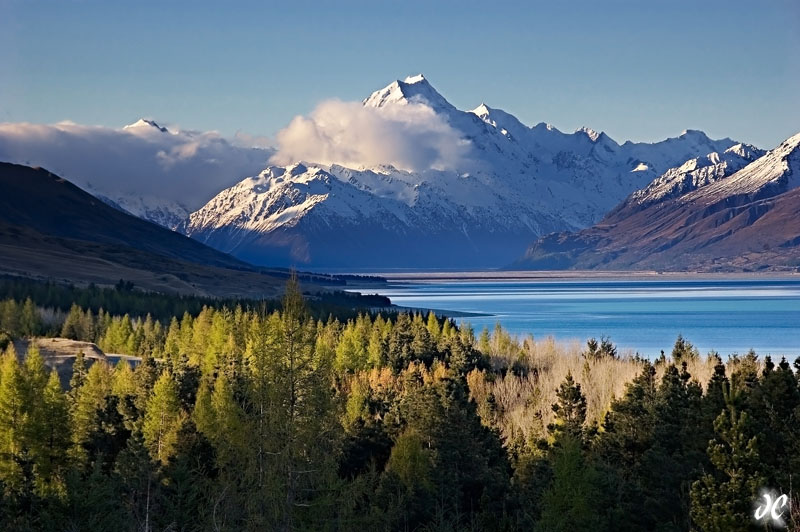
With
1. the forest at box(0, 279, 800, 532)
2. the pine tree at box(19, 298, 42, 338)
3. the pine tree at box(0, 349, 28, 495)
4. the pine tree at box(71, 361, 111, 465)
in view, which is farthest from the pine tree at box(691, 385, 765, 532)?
the pine tree at box(19, 298, 42, 338)

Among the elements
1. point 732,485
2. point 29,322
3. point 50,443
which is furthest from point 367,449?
point 29,322

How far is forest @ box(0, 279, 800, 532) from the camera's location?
4806 cm

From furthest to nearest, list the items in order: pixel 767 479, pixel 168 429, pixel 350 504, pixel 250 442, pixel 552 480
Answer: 1. pixel 168 429
2. pixel 552 480
3. pixel 350 504
4. pixel 250 442
5. pixel 767 479

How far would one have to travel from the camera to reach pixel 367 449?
3088 inches

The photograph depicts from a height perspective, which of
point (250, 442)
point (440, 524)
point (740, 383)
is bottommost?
point (440, 524)

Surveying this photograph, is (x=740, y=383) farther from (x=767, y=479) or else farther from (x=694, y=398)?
(x=767, y=479)

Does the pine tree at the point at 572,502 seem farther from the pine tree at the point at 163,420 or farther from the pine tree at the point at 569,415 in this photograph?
the pine tree at the point at 163,420

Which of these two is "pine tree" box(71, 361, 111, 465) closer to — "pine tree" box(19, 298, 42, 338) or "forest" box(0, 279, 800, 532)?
"forest" box(0, 279, 800, 532)

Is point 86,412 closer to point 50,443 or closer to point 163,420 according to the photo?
point 50,443

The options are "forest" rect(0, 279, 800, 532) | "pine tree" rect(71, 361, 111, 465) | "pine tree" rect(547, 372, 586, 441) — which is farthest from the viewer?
"pine tree" rect(71, 361, 111, 465)

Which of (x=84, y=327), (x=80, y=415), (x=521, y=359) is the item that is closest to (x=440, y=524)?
(x=80, y=415)

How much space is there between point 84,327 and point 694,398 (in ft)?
361

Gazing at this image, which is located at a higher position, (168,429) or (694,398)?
(694,398)

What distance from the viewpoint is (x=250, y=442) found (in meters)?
48.6
